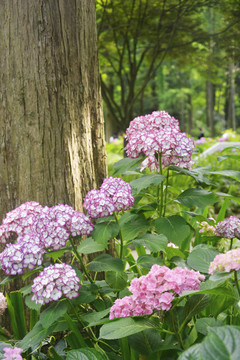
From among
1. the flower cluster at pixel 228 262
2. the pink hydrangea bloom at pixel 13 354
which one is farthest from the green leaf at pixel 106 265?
the flower cluster at pixel 228 262

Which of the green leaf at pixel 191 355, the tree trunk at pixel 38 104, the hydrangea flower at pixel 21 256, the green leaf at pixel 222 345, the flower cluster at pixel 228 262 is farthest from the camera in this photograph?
the tree trunk at pixel 38 104

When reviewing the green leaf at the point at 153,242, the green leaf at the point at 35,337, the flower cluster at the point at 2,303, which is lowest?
the flower cluster at the point at 2,303

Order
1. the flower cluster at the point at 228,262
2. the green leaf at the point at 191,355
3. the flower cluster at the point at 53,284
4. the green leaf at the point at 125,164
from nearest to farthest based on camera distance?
1. the green leaf at the point at 191,355
2. the flower cluster at the point at 228,262
3. the flower cluster at the point at 53,284
4. the green leaf at the point at 125,164

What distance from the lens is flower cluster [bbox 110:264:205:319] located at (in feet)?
4.87

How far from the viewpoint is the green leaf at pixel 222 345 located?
35.1 inches

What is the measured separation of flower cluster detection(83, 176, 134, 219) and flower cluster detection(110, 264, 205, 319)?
0.41m

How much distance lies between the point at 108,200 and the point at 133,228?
30 cm

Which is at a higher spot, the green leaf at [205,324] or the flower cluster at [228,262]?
the flower cluster at [228,262]

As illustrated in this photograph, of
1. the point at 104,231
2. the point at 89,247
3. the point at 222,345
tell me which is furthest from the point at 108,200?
the point at 222,345

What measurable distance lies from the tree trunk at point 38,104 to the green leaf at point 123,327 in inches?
46.6

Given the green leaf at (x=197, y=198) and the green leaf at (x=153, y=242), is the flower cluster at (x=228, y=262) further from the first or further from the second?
the green leaf at (x=197, y=198)

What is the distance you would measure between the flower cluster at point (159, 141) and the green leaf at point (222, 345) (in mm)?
1174

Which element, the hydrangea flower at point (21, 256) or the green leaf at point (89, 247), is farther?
the green leaf at point (89, 247)

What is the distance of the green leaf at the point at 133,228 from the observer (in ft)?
6.81
